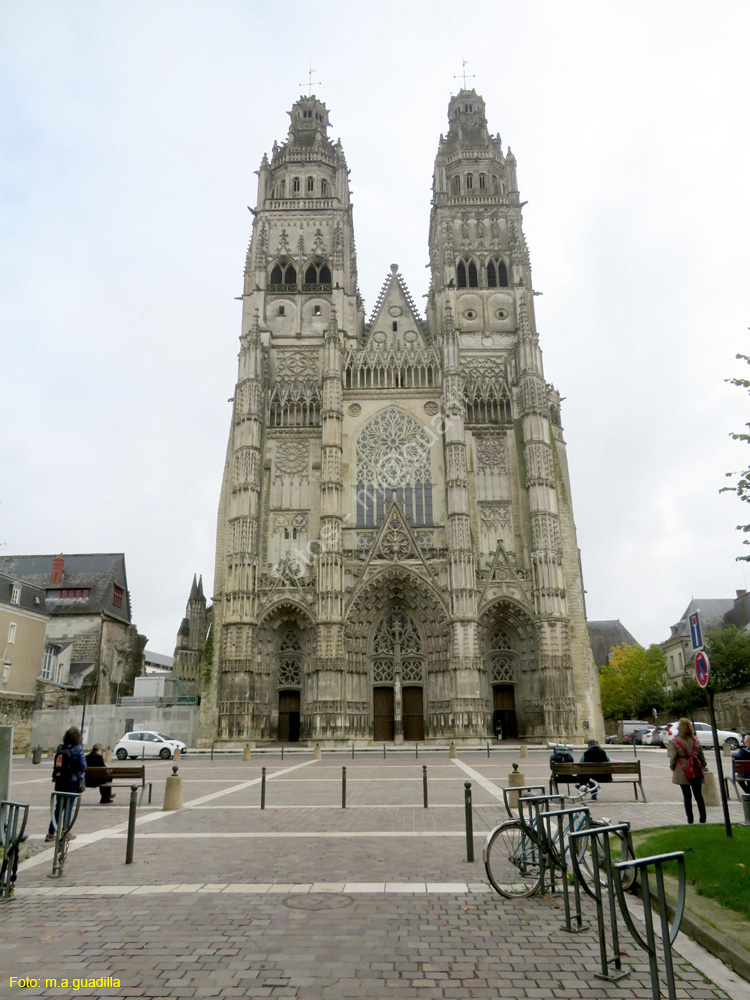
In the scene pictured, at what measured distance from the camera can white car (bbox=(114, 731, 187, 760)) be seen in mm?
29609

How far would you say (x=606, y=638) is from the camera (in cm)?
7569

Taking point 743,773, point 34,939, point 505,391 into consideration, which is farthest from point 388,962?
point 505,391

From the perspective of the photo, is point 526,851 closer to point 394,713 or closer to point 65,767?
point 65,767

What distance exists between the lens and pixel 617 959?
4887mm

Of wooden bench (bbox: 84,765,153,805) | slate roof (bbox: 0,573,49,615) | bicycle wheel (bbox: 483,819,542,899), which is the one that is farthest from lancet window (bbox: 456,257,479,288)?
bicycle wheel (bbox: 483,819,542,899)

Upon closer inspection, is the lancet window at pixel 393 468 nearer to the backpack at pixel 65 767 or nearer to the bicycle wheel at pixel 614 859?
the backpack at pixel 65 767

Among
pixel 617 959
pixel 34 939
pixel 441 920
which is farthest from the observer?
pixel 441 920

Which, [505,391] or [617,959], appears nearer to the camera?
[617,959]

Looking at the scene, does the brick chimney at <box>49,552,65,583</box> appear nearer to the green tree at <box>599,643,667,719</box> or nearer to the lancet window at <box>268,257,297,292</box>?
the lancet window at <box>268,257,297,292</box>

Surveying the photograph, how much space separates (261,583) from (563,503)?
17.8 meters

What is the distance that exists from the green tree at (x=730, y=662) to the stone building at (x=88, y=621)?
36.0 meters

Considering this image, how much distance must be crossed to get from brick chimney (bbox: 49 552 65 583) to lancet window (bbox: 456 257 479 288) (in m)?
32.5

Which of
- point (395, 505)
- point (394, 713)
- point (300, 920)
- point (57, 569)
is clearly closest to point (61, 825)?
point (300, 920)

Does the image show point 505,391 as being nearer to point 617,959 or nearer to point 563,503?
point 563,503
